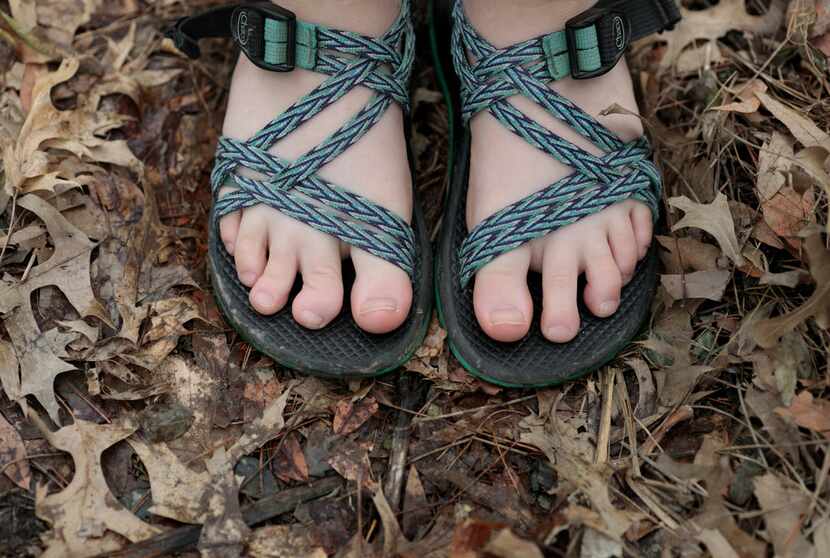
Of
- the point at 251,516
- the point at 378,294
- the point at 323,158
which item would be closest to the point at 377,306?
the point at 378,294

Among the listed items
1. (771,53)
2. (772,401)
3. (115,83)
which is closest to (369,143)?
(115,83)

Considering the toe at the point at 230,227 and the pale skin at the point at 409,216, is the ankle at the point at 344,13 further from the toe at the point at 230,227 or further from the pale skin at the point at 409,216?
the toe at the point at 230,227

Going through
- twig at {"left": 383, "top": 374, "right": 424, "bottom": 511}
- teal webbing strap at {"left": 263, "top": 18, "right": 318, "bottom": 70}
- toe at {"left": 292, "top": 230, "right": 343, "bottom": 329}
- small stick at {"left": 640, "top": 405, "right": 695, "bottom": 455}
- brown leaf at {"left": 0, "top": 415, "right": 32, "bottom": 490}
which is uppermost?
teal webbing strap at {"left": 263, "top": 18, "right": 318, "bottom": 70}

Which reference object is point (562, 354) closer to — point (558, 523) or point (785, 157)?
point (558, 523)

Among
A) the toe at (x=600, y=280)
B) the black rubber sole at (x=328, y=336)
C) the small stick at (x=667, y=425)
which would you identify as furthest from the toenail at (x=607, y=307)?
the black rubber sole at (x=328, y=336)

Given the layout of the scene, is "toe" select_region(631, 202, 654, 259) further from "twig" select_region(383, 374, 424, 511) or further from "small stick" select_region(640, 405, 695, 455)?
"twig" select_region(383, 374, 424, 511)

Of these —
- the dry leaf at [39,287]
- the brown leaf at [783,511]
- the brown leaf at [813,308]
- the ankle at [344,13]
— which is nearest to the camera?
the brown leaf at [783,511]

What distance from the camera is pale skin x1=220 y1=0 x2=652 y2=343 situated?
1358 mm

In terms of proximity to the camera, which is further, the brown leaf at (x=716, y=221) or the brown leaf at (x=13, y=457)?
the brown leaf at (x=716, y=221)

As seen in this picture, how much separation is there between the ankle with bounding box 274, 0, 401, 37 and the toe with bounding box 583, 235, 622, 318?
59cm

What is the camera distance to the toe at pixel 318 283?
1.35 m

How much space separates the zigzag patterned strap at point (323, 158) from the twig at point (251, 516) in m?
0.42

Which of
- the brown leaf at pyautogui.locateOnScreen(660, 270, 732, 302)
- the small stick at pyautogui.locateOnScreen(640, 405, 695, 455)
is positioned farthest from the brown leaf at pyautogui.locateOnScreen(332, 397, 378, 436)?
the brown leaf at pyautogui.locateOnScreen(660, 270, 732, 302)

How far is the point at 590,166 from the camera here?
1.41 metres
